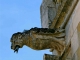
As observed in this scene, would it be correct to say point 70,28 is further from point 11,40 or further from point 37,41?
point 11,40

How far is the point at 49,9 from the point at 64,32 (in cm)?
146

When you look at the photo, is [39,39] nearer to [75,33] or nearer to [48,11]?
[75,33]

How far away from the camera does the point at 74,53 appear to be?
6.54 metres

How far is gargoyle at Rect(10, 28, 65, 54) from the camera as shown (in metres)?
7.31

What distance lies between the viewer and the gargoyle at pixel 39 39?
7309mm

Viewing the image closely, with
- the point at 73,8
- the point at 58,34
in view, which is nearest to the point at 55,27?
the point at 58,34

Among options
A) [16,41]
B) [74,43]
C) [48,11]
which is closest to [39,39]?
[16,41]

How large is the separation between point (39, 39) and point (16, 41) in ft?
1.56

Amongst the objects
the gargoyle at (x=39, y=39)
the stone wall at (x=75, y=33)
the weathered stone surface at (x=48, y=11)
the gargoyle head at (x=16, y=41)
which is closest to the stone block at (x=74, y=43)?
the stone wall at (x=75, y=33)

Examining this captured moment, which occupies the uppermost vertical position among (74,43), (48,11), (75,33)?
(48,11)

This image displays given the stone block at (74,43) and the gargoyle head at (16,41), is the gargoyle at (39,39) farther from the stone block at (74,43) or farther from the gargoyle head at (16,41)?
the stone block at (74,43)

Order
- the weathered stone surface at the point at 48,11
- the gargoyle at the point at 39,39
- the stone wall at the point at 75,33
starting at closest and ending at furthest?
the stone wall at the point at 75,33
the gargoyle at the point at 39,39
the weathered stone surface at the point at 48,11

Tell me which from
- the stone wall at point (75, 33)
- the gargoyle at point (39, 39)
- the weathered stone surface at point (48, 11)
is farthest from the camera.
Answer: the weathered stone surface at point (48, 11)

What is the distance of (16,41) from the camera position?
733 centimetres
